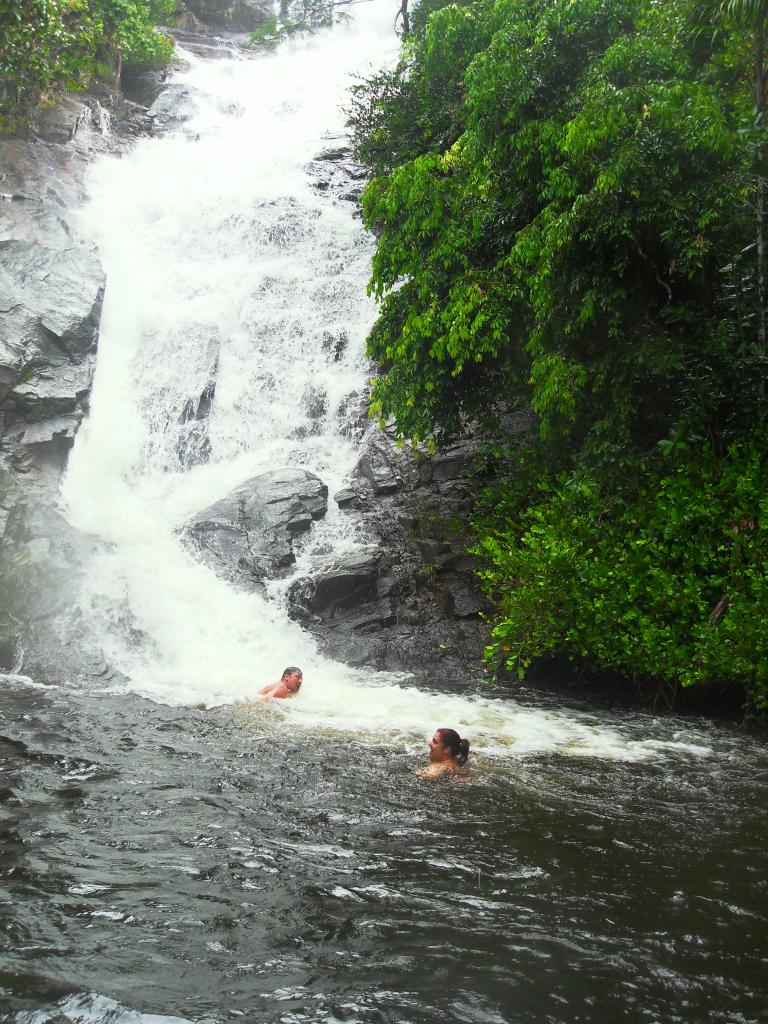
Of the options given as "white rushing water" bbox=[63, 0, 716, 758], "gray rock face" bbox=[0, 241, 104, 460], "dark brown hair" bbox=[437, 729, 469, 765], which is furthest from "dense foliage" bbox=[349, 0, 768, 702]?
"gray rock face" bbox=[0, 241, 104, 460]

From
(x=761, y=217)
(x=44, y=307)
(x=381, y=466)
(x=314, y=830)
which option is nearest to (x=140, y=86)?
(x=44, y=307)

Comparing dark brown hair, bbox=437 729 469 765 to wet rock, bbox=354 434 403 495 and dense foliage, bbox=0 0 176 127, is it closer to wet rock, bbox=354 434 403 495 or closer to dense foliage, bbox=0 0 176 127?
wet rock, bbox=354 434 403 495

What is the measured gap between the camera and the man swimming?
9.32 metres

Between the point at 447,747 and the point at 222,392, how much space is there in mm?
11830

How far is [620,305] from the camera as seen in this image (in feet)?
30.7

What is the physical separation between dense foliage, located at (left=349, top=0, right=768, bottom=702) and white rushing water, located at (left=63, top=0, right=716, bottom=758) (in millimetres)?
1706

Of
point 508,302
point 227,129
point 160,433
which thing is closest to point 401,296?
point 508,302

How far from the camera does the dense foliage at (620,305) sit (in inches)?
332

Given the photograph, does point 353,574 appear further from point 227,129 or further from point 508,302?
point 227,129

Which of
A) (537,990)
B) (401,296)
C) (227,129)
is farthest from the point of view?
(227,129)

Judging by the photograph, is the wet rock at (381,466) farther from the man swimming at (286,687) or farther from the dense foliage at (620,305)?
the man swimming at (286,687)

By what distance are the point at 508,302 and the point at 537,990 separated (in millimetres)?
8782

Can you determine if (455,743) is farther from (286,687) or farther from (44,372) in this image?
(44,372)

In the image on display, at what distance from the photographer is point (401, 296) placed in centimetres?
1218
